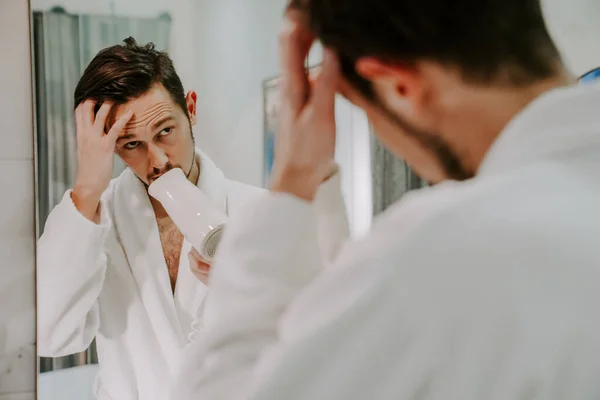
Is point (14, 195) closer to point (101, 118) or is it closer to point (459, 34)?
point (101, 118)

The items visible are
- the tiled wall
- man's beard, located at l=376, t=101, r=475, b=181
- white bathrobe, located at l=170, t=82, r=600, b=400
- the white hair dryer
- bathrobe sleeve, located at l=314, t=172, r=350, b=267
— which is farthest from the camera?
the tiled wall

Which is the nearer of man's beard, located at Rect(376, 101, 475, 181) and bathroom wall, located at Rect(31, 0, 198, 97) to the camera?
man's beard, located at Rect(376, 101, 475, 181)

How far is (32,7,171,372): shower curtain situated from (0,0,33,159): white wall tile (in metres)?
0.04

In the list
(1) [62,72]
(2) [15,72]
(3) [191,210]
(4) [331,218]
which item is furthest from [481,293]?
(2) [15,72]

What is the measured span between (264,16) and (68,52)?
0.35m

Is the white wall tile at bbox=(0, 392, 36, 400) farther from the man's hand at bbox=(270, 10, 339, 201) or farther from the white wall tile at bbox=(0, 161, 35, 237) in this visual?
the man's hand at bbox=(270, 10, 339, 201)

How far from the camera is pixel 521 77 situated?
44cm

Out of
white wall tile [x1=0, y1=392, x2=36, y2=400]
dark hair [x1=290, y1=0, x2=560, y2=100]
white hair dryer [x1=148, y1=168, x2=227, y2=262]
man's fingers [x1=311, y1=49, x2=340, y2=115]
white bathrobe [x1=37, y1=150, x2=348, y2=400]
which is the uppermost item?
dark hair [x1=290, y1=0, x2=560, y2=100]

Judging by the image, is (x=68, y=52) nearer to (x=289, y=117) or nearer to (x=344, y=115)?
(x=344, y=115)

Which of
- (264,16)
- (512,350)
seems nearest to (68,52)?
(264,16)

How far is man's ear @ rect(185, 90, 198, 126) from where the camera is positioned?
3.37 ft

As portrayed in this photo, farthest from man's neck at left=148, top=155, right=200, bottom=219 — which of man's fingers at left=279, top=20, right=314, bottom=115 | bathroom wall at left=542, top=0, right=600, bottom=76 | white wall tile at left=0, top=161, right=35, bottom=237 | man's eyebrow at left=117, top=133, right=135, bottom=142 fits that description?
bathroom wall at left=542, top=0, right=600, bottom=76

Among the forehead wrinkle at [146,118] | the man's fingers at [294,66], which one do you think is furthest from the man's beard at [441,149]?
the forehead wrinkle at [146,118]

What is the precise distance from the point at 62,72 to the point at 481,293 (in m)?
0.89
